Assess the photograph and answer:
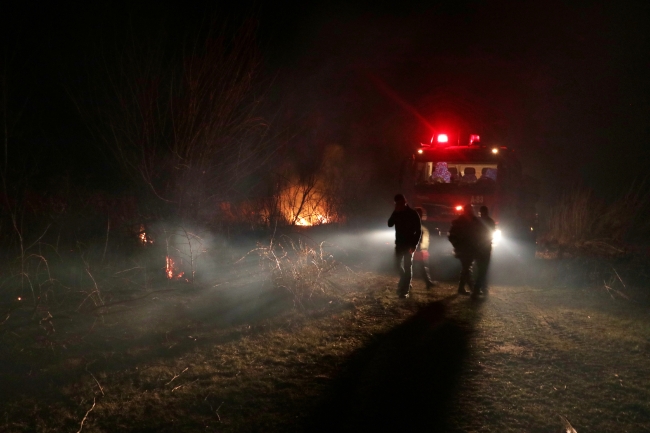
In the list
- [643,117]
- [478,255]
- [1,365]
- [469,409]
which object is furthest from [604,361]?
[643,117]

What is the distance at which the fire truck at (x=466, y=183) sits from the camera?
12492 mm

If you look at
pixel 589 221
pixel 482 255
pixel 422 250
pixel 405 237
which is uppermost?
pixel 589 221

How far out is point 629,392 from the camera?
5031 millimetres

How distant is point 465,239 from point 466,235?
82mm

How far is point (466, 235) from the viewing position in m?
9.41

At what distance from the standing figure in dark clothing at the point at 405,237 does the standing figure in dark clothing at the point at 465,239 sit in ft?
2.73

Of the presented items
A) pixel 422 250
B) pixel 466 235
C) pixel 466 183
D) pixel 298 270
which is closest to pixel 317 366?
pixel 298 270

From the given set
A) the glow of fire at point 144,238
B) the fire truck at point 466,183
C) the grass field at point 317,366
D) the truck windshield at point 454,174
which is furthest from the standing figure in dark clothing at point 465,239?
the glow of fire at point 144,238

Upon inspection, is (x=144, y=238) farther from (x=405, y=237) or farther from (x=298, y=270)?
(x=405, y=237)

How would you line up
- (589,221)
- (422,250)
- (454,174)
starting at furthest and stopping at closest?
1. (589,221)
2. (454,174)
3. (422,250)

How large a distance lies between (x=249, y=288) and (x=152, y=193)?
7.04 feet

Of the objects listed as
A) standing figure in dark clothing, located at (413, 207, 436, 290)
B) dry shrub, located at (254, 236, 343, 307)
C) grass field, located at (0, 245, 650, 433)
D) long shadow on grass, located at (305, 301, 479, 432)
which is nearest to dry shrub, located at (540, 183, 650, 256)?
standing figure in dark clothing, located at (413, 207, 436, 290)

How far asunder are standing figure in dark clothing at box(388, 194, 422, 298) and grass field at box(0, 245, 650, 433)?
32.3 inches

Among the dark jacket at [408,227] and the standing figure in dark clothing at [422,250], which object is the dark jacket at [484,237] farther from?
the standing figure in dark clothing at [422,250]
